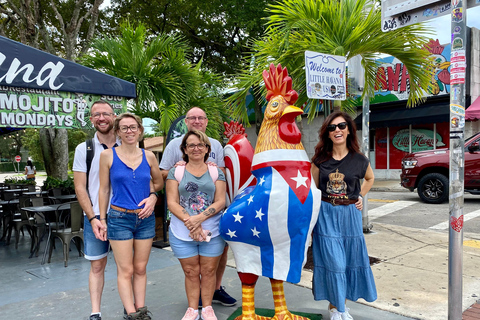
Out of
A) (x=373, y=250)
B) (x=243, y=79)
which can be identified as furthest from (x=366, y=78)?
(x=373, y=250)

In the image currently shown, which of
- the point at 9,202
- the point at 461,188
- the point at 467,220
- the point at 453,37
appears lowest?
the point at 467,220

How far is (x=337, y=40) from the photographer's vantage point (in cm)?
467

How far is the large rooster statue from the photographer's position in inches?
102

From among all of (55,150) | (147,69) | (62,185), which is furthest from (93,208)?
(55,150)

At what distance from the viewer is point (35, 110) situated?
4355 millimetres

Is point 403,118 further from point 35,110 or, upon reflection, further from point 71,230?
point 35,110

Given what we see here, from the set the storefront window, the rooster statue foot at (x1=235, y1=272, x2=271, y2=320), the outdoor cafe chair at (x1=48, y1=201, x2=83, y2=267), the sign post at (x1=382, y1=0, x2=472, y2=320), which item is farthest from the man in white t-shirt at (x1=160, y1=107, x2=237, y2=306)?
the storefront window

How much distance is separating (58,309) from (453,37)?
3.93 meters

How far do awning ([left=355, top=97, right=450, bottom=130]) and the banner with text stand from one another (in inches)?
480

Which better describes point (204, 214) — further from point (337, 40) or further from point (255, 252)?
point (337, 40)

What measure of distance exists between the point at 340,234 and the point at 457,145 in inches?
40.5

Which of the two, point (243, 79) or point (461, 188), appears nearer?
point (461, 188)

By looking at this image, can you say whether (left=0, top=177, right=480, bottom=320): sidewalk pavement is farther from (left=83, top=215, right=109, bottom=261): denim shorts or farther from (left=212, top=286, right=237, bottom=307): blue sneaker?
(left=83, top=215, right=109, bottom=261): denim shorts

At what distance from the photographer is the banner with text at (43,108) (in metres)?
4.17
